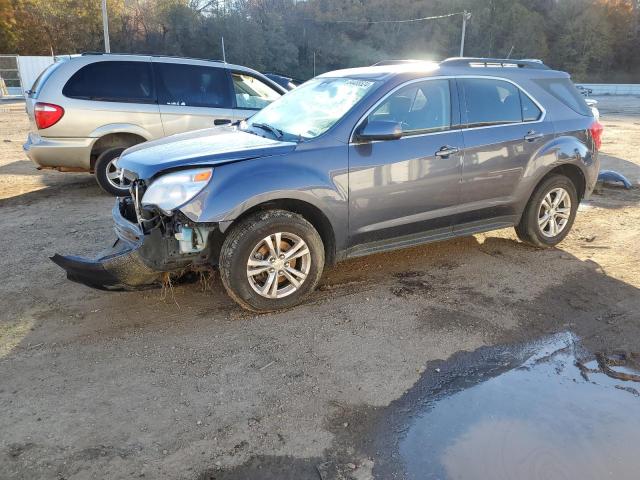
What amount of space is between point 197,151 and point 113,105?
3.96 m

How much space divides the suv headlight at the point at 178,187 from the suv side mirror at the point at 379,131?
1262 millimetres

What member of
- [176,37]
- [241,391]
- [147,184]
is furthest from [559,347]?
[176,37]

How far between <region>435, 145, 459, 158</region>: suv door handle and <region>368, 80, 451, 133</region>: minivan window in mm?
183

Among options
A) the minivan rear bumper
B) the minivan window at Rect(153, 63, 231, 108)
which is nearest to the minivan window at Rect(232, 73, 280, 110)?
the minivan window at Rect(153, 63, 231, 108)

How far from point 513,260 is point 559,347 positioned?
172 cm

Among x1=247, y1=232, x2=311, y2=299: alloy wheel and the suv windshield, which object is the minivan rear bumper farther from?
x1=247, y1=232, x2=311, y2=299: alloy wheel

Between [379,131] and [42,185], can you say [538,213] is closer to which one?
[379,131]

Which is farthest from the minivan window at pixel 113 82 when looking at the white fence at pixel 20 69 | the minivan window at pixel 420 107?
the white fence at pixel 20 69

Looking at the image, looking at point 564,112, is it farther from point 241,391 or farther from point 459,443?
point 241,391

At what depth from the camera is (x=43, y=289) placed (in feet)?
14.8

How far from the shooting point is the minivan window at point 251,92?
8180mm

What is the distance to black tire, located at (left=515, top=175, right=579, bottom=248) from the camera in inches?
211

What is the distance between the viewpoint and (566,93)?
5.50m

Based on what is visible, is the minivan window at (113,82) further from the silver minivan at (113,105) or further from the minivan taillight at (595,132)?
the minivan taillight at (595,132)
